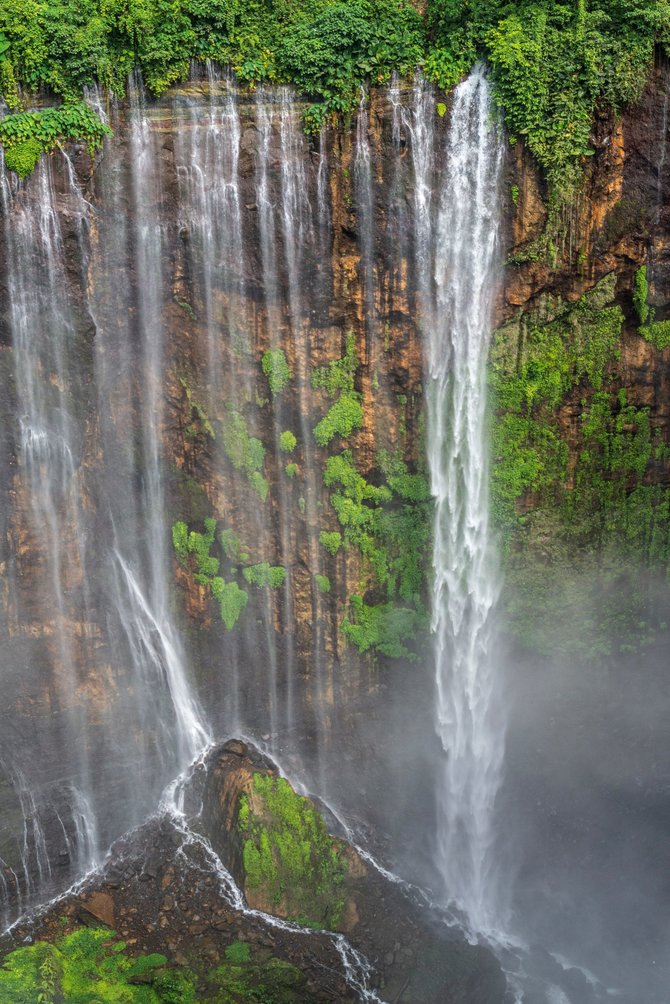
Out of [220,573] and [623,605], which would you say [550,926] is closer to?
[623,605]

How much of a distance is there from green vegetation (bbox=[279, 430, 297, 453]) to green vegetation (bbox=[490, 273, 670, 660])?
12.5 feet

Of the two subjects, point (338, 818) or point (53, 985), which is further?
point (338, 818)

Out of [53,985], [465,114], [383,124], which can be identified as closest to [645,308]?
[465,114]

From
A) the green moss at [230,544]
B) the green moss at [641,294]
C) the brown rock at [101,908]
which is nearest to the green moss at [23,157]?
the green moss at [230,544]

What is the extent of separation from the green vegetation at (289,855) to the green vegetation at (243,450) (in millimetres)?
5695

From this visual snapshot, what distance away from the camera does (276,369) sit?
659 inches

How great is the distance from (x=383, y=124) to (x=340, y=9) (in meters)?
2.14

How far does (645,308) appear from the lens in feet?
53.5

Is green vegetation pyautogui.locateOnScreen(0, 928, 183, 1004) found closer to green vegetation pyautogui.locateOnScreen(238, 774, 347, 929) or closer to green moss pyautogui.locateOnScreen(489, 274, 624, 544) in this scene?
green vegetation pyautogui.locateOnScreen(238, 774, 347, 929)

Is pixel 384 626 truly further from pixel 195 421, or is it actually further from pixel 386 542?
pixel 195 421

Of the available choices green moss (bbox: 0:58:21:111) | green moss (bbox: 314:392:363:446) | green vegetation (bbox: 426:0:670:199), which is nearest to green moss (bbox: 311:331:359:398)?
green moss (bbox: 314:392:363:446)

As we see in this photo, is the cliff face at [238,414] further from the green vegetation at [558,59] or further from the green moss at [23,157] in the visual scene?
the green vegetation at [558,59]

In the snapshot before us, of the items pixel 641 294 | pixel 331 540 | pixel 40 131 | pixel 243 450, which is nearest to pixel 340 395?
pixel 243 450

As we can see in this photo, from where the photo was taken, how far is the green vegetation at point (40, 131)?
1540 centimetres
